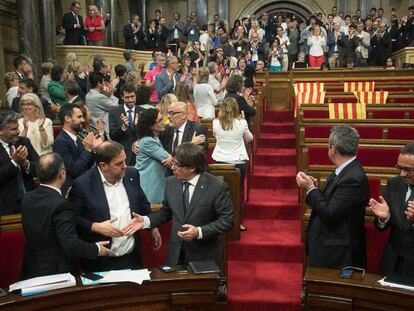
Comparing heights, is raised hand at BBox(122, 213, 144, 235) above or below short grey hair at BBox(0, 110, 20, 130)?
below

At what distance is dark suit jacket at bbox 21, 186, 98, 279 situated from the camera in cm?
209

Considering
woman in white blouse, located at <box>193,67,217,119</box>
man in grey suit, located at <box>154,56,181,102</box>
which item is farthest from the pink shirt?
woman in white blouse, located at <box>193,67,217,119</box>

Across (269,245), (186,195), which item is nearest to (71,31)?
(269,245)

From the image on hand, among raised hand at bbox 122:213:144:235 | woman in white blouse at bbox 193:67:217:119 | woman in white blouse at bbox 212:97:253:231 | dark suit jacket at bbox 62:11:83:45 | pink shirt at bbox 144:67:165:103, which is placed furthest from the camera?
dark suit jacket at bbox 62:11:83:45

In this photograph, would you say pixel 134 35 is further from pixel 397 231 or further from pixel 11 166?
pixel 397 231

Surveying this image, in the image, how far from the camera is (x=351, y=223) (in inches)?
98.6

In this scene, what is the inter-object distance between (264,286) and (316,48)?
798 cm

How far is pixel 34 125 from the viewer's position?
360cm

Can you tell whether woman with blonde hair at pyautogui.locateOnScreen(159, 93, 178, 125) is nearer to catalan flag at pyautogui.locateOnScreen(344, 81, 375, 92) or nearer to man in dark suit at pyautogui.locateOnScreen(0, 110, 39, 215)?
man in dark suit at pyautogui.locateOnScreen(0, 110, 39, 215)

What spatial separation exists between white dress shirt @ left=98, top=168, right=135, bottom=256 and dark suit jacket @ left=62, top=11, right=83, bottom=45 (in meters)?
7.23

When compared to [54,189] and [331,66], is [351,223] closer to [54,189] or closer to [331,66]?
[54,189]

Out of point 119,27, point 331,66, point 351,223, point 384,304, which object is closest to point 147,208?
point 351,223

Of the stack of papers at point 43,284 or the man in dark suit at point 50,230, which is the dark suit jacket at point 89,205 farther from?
the stack of papers at point 43,284

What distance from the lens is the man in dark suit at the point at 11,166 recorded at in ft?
9.09
